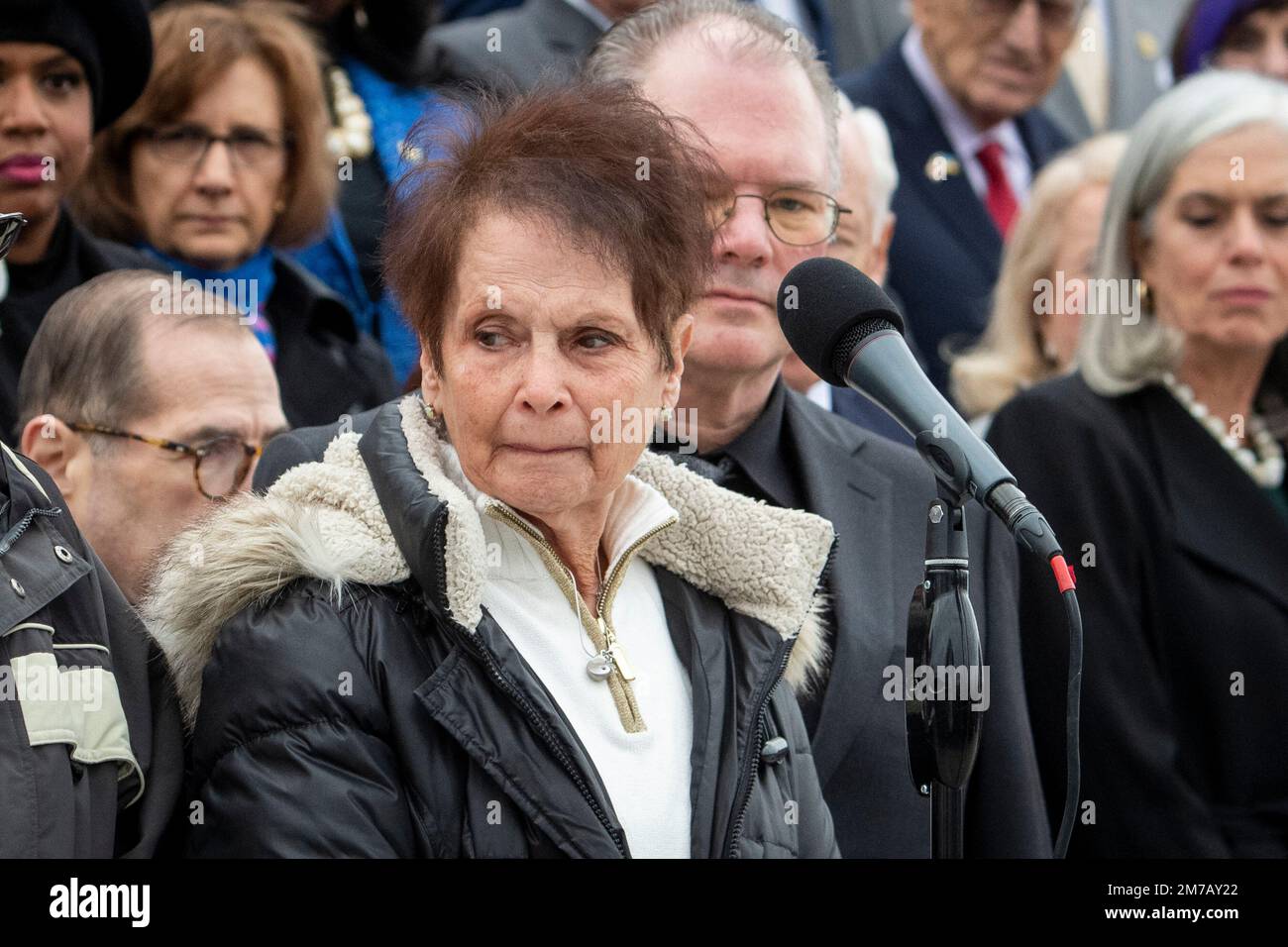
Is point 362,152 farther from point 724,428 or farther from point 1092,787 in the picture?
point 1092,787

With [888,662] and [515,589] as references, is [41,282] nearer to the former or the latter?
[515,589]

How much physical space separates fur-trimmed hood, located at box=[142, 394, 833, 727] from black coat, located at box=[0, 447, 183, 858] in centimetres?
9

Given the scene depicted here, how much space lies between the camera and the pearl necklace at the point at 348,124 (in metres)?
5.40

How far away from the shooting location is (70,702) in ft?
9.07

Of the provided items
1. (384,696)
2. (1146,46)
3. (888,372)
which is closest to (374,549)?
(384,696)

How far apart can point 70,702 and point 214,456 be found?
1168 mm

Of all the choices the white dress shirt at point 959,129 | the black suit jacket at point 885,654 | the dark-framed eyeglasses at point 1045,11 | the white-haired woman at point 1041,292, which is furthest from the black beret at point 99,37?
the dark-framed eyeglasses at point 1045,11

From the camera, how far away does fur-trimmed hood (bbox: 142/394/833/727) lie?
108 inches

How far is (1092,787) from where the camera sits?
446 cm

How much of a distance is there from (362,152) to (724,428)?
2027 mm

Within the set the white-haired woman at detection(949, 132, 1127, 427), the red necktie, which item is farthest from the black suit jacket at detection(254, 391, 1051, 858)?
the red necktie

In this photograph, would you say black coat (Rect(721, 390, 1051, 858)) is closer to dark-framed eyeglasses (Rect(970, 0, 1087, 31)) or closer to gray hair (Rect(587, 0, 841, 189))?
gray hair (Rect(587, 0, 841, 189))

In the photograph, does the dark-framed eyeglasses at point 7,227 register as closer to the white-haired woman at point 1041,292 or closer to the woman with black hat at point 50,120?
the woman with black hat at point 50,120
